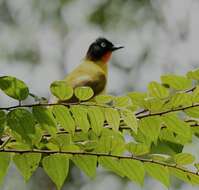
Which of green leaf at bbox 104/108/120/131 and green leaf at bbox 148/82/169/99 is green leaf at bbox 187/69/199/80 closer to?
green leaf at bbox 148/82/169/99

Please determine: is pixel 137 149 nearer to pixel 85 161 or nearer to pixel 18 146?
pixel 85 161

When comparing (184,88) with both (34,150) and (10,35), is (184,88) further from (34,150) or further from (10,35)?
(10,35)

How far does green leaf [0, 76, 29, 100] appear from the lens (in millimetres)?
1479

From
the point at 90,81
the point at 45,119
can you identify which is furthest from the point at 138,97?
the point at 90,81

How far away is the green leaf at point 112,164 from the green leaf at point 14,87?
25 cm

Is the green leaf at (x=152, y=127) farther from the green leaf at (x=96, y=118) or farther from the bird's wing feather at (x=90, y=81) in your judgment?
the bird's wing feather at (x=90, y=81)

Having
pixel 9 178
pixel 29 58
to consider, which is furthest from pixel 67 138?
pixel 29 58

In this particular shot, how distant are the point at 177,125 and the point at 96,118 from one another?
0.20 metres

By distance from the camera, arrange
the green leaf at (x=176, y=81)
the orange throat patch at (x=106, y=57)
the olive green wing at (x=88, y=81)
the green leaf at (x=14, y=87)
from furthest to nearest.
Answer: the orange throat patch at (x=106, y=57)
the olive green wing at (x=88, y=81)
the green leaf at (x=176, y=81)
the green leaf at (x=14, y=87)

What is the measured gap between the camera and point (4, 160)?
5.16ft

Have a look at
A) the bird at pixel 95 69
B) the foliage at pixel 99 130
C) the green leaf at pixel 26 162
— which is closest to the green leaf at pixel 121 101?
the foliage at pixel 99 130

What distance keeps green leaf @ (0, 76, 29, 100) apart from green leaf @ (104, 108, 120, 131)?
202mm

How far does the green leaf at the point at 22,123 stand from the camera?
4.94 feet

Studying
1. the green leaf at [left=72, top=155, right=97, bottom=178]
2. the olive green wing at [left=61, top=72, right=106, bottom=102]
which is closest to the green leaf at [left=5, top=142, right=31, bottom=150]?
the green leaf at [left=72, top=155, right=97, bottom=178]
